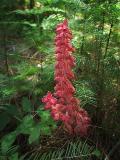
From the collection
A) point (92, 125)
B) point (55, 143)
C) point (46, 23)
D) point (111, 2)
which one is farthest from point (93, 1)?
point (55, 143)

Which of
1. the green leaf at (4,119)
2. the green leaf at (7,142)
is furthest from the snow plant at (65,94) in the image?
the green leaf at (4,119)

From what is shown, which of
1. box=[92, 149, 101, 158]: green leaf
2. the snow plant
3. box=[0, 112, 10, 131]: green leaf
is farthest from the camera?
box=[0, 112, 10, 131]: green leaf

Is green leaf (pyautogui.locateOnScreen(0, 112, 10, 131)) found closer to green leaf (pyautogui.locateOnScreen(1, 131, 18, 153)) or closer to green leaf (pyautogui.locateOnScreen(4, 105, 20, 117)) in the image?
green leaf (pyautogui.locateOnScreen(4, 105, 20, 117))

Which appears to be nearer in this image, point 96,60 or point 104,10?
point 104,10

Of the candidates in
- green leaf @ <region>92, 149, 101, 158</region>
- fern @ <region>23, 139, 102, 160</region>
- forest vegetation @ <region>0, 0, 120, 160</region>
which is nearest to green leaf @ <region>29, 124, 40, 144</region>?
forest vegetation @ <region>0, 0, 120, 160</region>

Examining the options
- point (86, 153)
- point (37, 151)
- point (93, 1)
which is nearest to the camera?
point (86, 153)

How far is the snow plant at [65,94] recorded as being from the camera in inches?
76.8

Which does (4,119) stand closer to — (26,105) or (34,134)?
(26,105)

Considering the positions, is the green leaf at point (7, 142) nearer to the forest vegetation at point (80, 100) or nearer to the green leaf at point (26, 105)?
the forest vegetation at point (80, 100)

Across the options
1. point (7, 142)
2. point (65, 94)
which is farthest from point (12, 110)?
point (65, 94)

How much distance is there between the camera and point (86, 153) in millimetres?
2117

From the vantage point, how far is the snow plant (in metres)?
1.95

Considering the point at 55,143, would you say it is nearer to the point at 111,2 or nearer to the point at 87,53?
the point at 87,53

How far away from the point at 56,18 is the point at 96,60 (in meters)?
0.41
